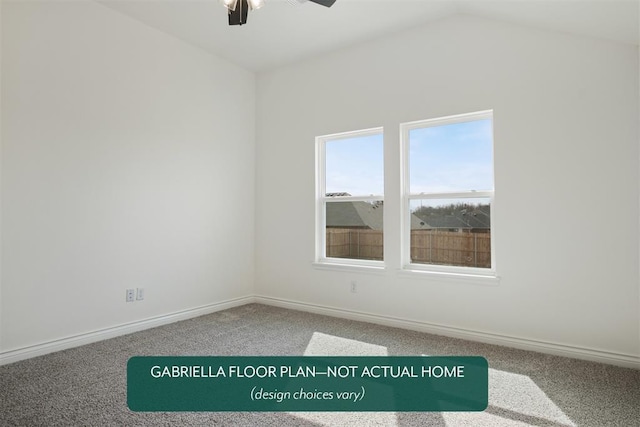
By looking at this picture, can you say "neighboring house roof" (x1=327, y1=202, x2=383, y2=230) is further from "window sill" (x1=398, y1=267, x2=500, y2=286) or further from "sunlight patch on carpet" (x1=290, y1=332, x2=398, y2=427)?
"sunlight patch on carpet" (x1=290, y1=332, x2=398, y2=427)

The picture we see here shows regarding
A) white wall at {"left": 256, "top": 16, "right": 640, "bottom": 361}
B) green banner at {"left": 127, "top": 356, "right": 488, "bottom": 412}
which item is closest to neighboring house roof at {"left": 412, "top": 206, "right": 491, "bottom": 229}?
white wall at {"left": 256, "top": 16, "right": 640, "bottom": 361}

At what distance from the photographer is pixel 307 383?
241 centimetres

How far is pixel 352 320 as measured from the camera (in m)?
3.84

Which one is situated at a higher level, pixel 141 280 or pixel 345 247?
pixel 345 247

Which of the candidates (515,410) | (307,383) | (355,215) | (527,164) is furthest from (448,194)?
(307,383)

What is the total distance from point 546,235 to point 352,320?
190cm

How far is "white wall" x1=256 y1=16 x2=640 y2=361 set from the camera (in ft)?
8.78

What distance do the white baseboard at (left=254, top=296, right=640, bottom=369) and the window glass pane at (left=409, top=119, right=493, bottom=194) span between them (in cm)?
122

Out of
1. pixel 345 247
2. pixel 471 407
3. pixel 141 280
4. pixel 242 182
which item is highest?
pixel 242 182

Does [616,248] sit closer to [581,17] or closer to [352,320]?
[581,17]

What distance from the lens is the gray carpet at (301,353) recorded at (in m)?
1.99

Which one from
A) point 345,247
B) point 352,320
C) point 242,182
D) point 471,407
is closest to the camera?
point 471,407

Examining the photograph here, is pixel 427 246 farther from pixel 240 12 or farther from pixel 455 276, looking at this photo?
pixel 240 12

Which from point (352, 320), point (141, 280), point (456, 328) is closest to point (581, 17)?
point (456, 328)
